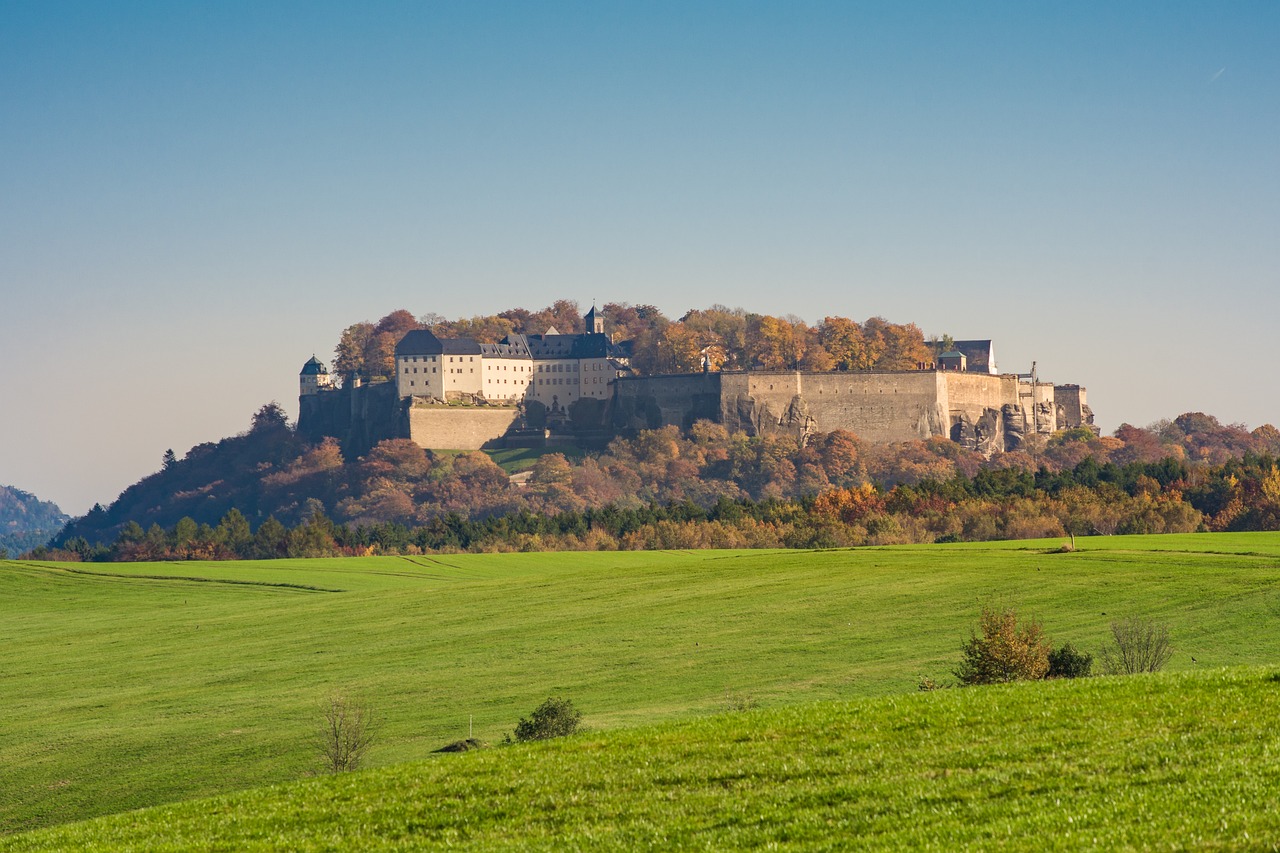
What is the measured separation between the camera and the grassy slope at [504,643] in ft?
95.2

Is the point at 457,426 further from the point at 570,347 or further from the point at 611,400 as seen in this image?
the point at 570,347

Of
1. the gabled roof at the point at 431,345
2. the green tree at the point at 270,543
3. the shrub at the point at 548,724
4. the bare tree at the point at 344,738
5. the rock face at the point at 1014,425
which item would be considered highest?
the gabled roof at the point at 431,345

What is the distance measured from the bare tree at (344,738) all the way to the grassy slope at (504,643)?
480 mm

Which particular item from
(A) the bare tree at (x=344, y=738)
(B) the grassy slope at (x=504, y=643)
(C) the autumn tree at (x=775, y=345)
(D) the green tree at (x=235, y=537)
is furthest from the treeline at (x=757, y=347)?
(A) the bare tree at (x=344, y=738)

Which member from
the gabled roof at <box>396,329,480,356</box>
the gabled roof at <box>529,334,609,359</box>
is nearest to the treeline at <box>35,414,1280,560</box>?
the gabled roof at <box>396,329,480,356</box>

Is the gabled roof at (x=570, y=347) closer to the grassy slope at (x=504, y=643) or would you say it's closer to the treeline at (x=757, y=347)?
the treeline at (x=757, y=347)

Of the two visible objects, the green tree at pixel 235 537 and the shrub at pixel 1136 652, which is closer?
the shrub at pixel 1136 652

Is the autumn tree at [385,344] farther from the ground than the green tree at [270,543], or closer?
farther from the ground

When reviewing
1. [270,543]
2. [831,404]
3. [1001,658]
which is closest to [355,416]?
[831,404]

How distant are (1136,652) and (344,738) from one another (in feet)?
48.9

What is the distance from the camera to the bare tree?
25.1m

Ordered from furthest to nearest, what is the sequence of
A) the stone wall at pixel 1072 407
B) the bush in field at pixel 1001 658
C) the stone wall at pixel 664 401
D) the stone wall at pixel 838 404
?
1. the stone wall at pixel 1072 407
2. the stone wall at pixel 664 401
3. the stone wall at pixel 838 404
4. the bush in field at pixel 1001 658

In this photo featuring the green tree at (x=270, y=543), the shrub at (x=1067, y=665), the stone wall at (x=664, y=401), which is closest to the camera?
the shrub at (x=1067, y=665)

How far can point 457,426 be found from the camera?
5453 inches
